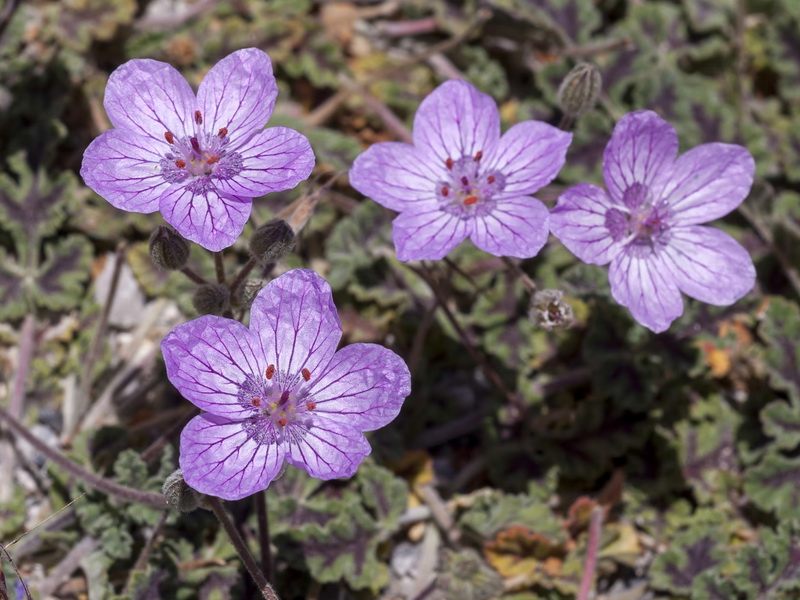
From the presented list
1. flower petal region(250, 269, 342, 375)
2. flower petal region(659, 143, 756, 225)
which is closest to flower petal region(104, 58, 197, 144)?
flower petal region(250, 269, 342, 375)

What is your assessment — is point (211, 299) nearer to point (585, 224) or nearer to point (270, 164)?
point (270, 164)

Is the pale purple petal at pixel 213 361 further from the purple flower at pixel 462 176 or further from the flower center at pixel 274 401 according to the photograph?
the purple flower at pixel 462 176

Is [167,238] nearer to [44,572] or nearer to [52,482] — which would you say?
[52,482]

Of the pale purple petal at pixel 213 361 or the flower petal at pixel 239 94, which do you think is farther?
the flower petal at pixel 239 94

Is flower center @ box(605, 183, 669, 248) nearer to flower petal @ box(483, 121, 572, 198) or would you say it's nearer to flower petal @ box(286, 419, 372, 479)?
flower petal @ box(483, 121, 572, 198)

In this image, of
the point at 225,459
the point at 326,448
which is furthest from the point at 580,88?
the point at 225,459

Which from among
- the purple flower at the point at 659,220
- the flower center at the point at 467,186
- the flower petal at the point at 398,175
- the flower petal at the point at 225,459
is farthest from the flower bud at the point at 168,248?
the purple flower at the point at 659,220
